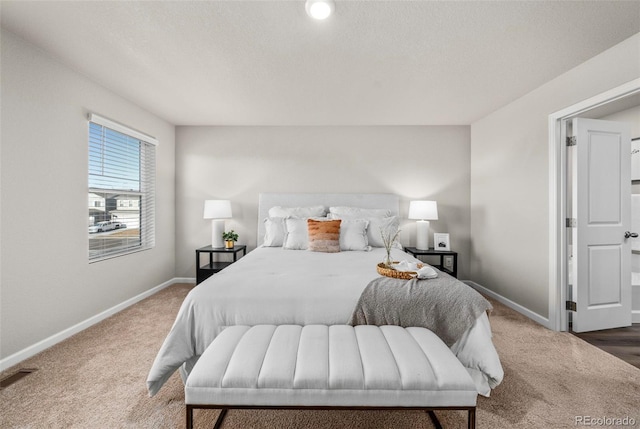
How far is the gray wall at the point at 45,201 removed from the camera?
2068 millimetres

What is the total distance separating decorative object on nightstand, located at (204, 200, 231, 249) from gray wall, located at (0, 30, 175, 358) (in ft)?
3.76

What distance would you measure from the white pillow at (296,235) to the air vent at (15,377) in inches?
89.2

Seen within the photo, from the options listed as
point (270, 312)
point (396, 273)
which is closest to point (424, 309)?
point (396, 273)

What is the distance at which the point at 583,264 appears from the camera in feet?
8.70

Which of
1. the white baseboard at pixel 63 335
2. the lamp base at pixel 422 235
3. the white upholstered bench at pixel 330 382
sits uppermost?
the lamp base at pixel 422 235

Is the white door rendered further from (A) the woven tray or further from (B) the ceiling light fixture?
(B) the ceiling light fixture

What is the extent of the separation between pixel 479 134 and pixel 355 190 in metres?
1.92

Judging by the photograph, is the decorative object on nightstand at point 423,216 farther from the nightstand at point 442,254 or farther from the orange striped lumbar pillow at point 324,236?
the orange striped lumbar pillow at point 324,236

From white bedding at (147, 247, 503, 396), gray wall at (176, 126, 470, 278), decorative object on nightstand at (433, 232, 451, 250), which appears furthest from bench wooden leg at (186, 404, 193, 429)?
decorative object on nightstand at (433, 232, 451, 250)

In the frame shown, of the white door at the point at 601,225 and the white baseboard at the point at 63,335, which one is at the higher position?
the white door at the point at 601,225

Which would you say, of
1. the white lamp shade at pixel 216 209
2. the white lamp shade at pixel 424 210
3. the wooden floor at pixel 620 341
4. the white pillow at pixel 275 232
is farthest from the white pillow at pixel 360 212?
the wooden floor at pixel 620 341

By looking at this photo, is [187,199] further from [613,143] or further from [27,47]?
[613,143]

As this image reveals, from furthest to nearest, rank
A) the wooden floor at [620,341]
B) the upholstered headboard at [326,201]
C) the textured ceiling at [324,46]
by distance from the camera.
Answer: the upholstered headboard at [326,201] < the wooden floor at [620,341] < the textured ceiling at [324,46]

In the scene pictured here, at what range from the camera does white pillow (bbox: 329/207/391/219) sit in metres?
3.68
